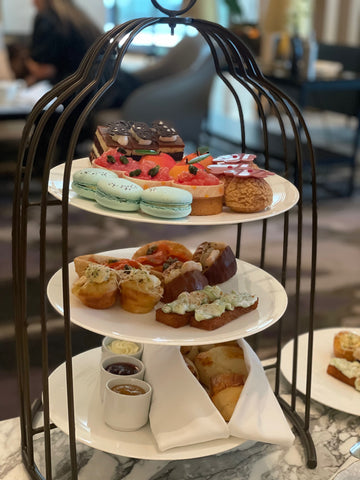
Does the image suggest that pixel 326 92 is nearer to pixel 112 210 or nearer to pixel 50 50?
pixel 50 50

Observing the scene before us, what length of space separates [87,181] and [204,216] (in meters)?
0.22

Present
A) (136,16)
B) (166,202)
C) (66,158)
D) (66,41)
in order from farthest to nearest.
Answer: (136,16) → (66,41) → (166,202) → (66,158)

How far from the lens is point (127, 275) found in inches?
50.4

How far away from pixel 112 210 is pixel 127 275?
226 millimetres

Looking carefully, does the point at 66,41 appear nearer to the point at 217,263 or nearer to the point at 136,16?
the point at 217,263

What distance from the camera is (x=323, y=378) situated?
65.7 inches

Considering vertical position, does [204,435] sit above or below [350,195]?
above

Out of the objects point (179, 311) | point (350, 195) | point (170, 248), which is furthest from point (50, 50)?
point (179, 311)

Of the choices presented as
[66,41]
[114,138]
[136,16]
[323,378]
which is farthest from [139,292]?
[136,16]

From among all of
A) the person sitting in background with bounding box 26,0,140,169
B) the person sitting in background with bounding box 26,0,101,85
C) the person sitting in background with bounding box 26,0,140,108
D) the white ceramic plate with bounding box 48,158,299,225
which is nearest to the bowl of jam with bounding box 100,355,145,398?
the white ceramic plate with bounding box 48,158,299,225

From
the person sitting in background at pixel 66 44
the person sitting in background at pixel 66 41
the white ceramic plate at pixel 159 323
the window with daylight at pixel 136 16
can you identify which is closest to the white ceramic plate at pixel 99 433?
the white ceramic plate at pixel 159 323

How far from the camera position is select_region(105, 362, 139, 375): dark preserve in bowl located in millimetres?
1360

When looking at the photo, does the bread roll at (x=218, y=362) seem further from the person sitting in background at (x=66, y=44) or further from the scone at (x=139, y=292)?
the person sitting in background at (x=66, y=44)

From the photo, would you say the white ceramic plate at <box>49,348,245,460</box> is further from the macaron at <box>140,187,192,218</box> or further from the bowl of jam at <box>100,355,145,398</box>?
the macaron at <box>140,187,192,218</box>
